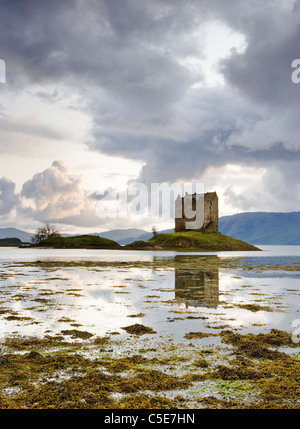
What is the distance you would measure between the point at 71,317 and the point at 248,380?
34.7 ft

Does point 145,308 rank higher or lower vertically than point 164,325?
lower

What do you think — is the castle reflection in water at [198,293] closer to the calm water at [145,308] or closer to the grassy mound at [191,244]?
the calm water at [145,308]

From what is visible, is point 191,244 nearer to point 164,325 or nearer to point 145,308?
point 145,308

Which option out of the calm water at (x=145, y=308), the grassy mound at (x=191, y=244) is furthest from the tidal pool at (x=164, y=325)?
the grassy mound at (x=191, y=244)

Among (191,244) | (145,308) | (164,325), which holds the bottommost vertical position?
(191,244)

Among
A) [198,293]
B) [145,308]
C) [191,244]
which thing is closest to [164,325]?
[145,308]

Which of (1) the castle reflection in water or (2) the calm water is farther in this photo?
(1) the castle reflection in water

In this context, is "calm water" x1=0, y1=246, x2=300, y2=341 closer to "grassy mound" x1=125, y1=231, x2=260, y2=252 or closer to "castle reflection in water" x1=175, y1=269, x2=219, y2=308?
"castle reflection in water" x1=175, y1=269, x2=219, y2=308

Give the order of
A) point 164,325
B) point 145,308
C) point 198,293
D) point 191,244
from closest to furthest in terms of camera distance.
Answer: point 164,325
point 145,308
point 198,293
point 191,244

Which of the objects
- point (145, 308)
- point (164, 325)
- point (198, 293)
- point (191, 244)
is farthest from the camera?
point (191, 244)

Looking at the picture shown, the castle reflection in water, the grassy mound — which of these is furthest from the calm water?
the grassy mound

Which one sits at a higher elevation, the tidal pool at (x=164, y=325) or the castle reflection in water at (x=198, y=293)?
the tidal pool at (x=164, y=325)

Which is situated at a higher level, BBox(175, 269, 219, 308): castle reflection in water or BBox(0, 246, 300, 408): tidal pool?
BBox(0, 246, 300, 408): tidal pool
